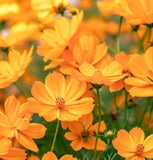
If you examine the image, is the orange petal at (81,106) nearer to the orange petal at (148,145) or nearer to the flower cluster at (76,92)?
the flower cluster at (76,92)

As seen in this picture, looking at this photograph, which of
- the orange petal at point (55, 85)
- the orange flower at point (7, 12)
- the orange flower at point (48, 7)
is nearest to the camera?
the orange petal at point (55, 85)

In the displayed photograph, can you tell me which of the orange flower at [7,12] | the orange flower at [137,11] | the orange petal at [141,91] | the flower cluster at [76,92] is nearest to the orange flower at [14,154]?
the flower cluster at [76,92]

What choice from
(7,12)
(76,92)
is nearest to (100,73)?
(76,92)

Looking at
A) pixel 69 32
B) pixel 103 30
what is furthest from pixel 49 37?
pixel 103 30

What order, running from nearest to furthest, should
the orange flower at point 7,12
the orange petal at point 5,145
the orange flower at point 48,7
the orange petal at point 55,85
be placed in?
the orange petal at point 5,145
the orange petal at point 55,85
the orange flower at point 48,7
the orange flower at point 7,12

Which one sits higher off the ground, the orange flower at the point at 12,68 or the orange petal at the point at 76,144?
the orange flower at the point at 12,68

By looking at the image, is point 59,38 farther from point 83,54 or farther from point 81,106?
point 81,106
